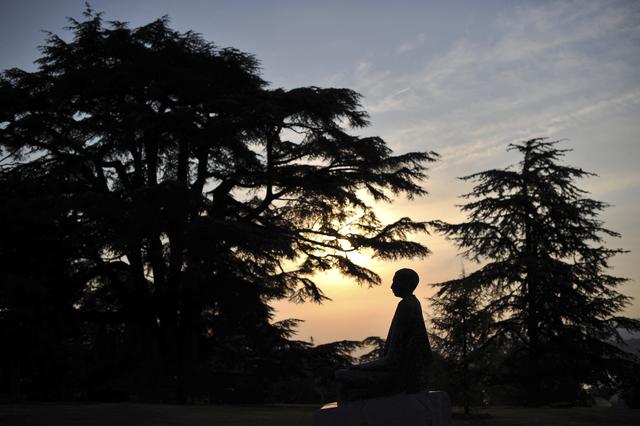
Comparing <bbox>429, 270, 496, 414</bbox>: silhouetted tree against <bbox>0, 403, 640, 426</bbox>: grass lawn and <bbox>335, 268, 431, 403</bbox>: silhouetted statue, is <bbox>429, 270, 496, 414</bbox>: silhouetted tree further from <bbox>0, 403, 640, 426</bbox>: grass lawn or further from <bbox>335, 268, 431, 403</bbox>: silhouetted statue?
<bbox>335, 268, 431, 403</bbox>: silhouetted statue

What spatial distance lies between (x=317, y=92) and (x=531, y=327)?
43.9ft

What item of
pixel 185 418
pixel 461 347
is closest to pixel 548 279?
pixel 461 347

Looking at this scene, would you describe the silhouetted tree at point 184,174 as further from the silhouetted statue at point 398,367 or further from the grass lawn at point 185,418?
the silhouetted statue at point 398,367

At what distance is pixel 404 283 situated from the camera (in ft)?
23.2

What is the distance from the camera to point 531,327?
24.5m

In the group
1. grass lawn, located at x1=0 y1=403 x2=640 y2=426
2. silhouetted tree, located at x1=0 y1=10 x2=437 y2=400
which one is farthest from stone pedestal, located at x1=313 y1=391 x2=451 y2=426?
silhouetted tree, located at x1=0 y1=10 x2=437 y2=400

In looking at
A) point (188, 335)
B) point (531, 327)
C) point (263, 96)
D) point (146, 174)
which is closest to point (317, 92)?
point (263, 96)

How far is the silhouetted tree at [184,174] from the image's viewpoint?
62.2 ft

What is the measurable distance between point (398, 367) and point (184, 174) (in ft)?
56.1

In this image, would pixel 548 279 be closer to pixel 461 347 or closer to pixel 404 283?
pixel 461 347

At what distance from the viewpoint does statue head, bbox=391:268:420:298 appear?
707 cm

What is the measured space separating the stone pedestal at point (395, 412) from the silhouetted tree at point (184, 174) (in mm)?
11220

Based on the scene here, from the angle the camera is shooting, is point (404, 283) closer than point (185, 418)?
Yes

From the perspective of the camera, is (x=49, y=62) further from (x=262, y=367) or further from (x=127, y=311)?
(x=262, y=367)
